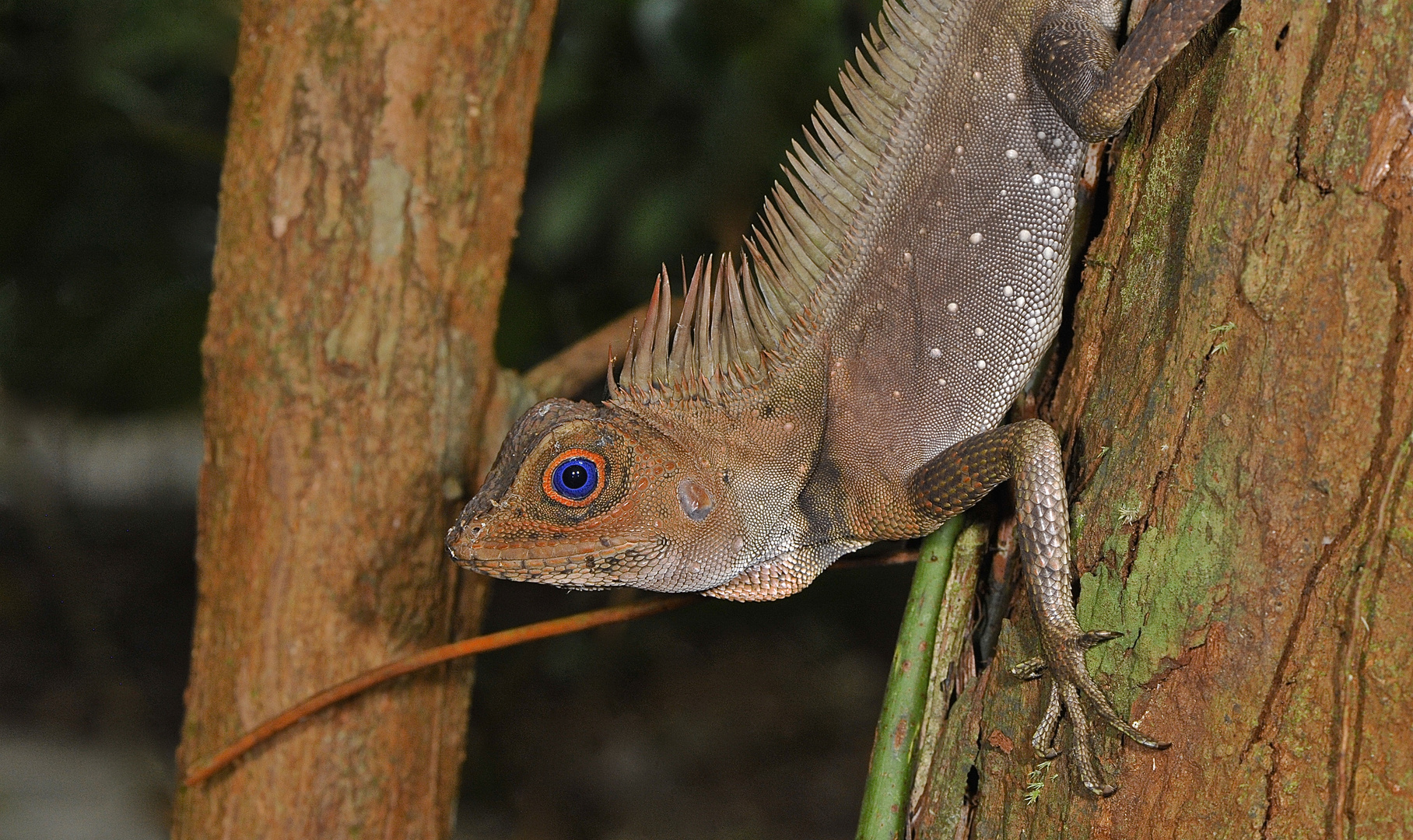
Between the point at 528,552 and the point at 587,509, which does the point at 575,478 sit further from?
the point at 528,552

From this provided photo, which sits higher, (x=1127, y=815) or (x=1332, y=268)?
(x=1332, y=268)

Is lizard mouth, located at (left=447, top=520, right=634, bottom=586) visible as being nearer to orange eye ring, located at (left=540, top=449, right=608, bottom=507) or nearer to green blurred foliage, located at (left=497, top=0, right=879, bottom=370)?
orange eye ring, located at (left=540, top=449, right=608, bottom=507)

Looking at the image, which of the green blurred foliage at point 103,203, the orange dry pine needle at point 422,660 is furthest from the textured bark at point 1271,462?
the green blurred foliage at point 103,203

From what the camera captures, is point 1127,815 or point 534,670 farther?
point 534,670

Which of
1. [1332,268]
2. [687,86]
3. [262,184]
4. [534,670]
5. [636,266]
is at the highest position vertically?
[687,86]

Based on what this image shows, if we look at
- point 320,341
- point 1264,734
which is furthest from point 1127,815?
point 320,341

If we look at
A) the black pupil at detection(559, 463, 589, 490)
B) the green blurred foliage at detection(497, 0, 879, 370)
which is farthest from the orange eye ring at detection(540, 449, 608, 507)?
the green blurred foliage at detection(497, 0, 879, 370)

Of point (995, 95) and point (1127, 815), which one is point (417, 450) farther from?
point (1127, 815)
